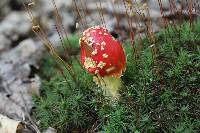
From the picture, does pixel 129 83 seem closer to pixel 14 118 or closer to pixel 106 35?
pixel 106 35

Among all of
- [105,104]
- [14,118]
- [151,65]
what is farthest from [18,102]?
[151,65]

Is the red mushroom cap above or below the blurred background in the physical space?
above

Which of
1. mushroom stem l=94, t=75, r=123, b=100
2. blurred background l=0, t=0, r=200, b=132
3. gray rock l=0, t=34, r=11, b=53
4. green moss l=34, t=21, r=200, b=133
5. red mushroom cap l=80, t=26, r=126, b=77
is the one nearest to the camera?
green moss l=34, t=21, r=200, b=133

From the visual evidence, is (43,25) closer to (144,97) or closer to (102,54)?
(102,54)

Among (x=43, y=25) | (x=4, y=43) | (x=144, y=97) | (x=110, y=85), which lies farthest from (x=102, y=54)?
(x=43, y=25)

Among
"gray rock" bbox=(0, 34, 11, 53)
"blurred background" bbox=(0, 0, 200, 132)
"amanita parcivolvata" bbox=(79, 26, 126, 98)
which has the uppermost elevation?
"amanita parcivolvata" bbox=(79, 26, 126, 98)

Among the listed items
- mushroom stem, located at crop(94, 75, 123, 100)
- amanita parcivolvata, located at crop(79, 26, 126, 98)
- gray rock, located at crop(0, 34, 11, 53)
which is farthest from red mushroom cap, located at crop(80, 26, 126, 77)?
gray rock, located at crop(0, 34, 11, 53)

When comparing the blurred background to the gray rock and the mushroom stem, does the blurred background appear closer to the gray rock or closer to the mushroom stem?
the gray rock
